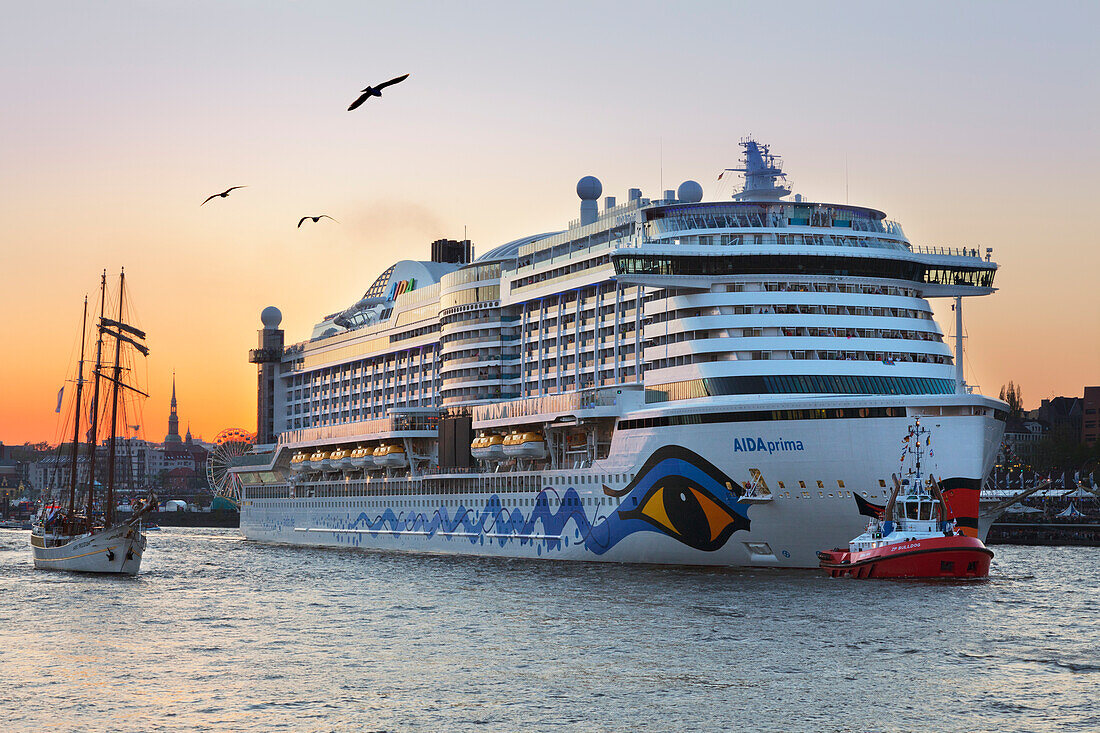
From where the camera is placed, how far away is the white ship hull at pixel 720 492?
2255 inches

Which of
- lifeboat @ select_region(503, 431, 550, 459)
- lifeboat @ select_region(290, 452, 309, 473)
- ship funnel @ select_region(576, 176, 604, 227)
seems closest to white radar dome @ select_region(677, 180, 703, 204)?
ship funnel @ select_region(576, 176, 604, 227)

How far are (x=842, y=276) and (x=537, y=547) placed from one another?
23195 mm

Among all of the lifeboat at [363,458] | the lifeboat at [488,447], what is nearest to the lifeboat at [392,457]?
the lifeboat at [363,458]

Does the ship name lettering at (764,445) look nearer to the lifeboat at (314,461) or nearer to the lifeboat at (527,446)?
the lifeboat at (527,446)

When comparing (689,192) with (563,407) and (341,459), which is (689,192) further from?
(341,459)

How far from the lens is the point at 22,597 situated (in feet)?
199

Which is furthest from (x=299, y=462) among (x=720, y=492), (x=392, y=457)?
(x=720, y=492)

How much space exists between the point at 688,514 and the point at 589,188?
3417 centimetres

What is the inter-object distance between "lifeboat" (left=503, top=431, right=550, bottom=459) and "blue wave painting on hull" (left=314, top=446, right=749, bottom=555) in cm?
263

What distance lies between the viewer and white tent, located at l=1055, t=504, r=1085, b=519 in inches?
5276

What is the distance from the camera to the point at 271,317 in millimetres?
140750

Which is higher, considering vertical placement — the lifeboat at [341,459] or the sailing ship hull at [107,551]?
the lifeboat at [341,459]

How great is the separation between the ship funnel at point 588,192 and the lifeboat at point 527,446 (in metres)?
18.6

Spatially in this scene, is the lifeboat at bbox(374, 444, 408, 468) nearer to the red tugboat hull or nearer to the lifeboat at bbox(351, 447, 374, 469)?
the lifeboat at bbox(351, 447, 374, 469)
